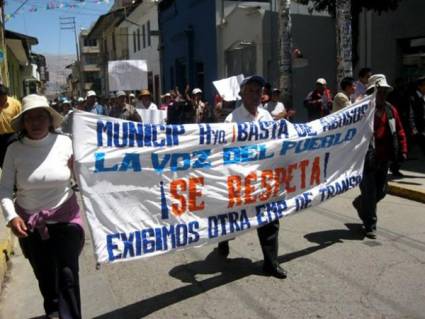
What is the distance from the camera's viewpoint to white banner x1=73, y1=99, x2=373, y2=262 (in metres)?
3.73

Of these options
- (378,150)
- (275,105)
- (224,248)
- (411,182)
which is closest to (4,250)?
(224,248)

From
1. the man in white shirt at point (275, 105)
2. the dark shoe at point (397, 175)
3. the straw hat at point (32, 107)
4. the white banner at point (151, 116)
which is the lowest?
the dark shoe at point (397, 175)

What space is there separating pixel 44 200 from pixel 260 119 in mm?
2171

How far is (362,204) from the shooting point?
586 cm

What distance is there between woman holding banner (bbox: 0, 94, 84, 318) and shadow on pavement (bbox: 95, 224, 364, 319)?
0.72m

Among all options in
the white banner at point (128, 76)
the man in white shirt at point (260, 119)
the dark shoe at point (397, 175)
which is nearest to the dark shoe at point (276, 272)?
the man in white shirt at point (260, 119)

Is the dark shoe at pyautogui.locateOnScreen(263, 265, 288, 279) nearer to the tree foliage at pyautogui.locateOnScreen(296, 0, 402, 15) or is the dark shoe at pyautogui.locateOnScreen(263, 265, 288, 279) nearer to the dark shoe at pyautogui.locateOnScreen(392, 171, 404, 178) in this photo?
the dark shoe at pyautogui.locateOnScreen(392, 171, 404, 178)

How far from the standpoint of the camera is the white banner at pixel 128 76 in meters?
15.7

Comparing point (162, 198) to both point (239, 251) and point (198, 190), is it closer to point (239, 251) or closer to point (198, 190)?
point (198, 190)

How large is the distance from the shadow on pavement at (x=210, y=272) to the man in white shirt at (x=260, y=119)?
0.18m

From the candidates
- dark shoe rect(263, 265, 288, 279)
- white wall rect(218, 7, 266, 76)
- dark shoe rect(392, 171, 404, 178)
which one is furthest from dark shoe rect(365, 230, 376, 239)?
white wall rect(218, 7, 266, 76)

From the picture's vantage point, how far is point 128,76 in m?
15.9

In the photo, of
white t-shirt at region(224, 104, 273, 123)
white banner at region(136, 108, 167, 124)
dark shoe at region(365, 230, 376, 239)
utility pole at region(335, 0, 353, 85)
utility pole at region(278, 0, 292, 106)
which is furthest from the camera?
utility pole at region(278, 0, 292, 106)

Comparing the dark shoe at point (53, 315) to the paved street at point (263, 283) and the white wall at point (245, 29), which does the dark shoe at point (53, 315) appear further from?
the white wall at point (245, 29)
